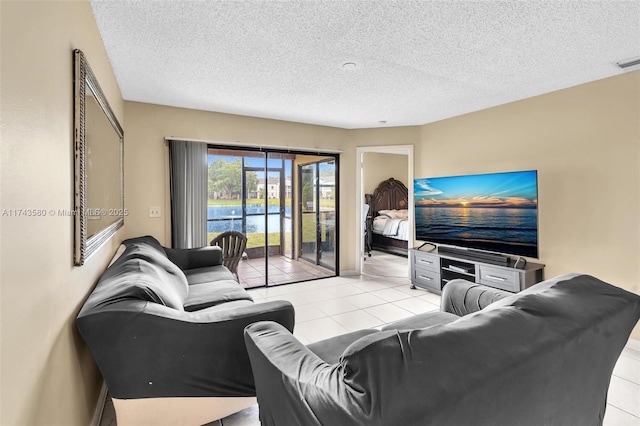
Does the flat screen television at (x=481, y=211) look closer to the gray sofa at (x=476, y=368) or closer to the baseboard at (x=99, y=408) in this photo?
the gray sofa at (x=476, y=368)

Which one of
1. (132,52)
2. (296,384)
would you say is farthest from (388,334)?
(132,52)

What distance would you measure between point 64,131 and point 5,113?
1.93ft

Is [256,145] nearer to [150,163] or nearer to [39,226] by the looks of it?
[150,163]

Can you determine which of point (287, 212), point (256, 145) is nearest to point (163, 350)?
point (256, 145)

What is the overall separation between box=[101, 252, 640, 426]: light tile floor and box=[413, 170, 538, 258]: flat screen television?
91 centimetres

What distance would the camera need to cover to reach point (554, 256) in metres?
3.36

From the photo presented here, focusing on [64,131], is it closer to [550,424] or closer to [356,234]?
[550,424]

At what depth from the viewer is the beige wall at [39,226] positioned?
87 cm

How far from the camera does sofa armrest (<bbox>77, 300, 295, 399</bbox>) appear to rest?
143cm

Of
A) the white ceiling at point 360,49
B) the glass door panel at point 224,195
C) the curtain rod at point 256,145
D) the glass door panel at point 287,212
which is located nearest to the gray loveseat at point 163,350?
the white ceiling at point 360,49

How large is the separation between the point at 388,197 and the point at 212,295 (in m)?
6.07

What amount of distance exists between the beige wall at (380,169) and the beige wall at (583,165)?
402 centimetres

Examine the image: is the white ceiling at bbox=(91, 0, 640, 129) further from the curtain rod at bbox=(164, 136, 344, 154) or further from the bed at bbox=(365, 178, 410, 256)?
the bed at bbox=(365, 178, 410, 256)

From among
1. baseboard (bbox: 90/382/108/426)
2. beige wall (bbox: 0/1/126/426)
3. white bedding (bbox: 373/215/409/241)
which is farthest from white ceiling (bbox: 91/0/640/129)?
white bedding (bbox: 373/215/409/241)
